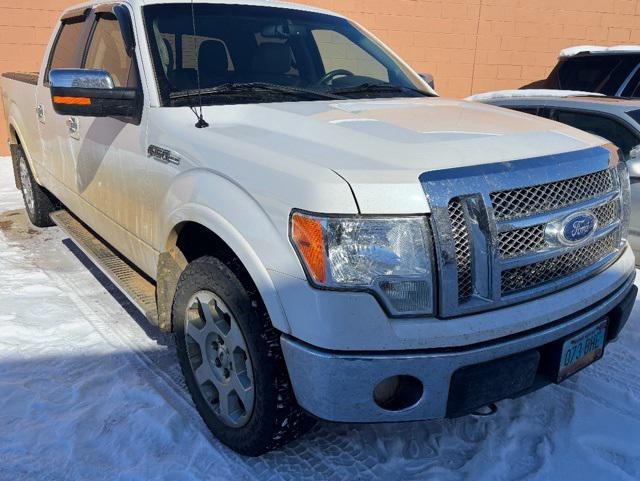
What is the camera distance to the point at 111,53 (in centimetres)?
333

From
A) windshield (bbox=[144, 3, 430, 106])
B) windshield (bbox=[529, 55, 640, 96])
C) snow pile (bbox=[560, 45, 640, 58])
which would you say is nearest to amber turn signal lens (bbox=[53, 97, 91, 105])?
windshield (bbox=[144, 3, 430, 106])

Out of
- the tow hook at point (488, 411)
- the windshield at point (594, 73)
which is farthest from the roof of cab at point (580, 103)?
the tow hook at point (488, 411)

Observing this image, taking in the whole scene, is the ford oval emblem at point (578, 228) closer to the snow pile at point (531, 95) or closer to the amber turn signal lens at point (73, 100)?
the amber turn signal lens at point (73, 100)

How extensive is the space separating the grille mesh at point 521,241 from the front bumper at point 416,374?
29 centimetres

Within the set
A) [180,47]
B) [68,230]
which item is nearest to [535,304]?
[180,47]

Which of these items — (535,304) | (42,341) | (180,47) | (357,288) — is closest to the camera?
(357,288)

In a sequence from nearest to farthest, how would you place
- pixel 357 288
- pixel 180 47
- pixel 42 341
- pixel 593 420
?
1. pixel 357 288
2. pixel 593 420
3. pixel 180 47
4. pixel 42 341

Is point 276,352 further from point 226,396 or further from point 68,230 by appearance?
point 68,230

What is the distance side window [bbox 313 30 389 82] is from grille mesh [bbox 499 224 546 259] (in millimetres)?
1915

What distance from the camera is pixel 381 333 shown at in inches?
71.4

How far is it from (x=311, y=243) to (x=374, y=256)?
0.21 metres

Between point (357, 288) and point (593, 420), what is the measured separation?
161cm

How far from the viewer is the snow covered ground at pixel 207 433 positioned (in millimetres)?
2326

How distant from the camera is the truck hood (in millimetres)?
1823
